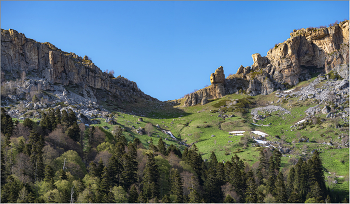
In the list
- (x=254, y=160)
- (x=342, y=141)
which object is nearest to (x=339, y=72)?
(x=342, y=141)

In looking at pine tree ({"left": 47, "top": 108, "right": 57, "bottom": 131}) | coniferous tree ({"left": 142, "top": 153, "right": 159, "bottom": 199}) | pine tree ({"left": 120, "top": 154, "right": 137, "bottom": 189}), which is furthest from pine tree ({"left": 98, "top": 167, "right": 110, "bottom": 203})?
pine tree ({"left": 47, "top": 108, "right": 57, "bottom": 131})

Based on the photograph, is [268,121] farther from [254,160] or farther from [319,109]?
[254,160]

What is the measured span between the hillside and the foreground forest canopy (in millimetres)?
314

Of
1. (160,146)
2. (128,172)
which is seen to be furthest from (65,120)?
(128,172)

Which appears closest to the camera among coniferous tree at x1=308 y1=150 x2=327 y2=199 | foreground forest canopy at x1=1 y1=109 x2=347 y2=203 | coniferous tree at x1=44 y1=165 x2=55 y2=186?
foreground forest canopy at x1=1 y1=109 x2=347 y2=203

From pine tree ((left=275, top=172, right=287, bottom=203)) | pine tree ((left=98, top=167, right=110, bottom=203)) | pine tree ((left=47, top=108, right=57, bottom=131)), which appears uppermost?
pine tree ((left=47, top=108, right=57, bottom=131))

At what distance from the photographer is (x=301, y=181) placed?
91500 millimetres

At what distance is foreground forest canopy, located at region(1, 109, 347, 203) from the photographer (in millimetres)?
74875

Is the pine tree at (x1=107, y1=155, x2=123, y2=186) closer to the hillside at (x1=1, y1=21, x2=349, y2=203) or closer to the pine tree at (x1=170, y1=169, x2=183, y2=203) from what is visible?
the hillside at (x1=1, y1=21, x2=349, y2=203)

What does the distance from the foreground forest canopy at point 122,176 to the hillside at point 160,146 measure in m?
0.31

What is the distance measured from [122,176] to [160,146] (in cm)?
2988

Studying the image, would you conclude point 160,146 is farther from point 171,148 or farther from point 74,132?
point 74,132

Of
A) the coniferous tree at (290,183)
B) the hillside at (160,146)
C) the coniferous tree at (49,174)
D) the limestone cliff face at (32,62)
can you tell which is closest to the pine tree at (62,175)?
the hillside at (160,146)

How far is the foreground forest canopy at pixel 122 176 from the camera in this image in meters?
74.9
